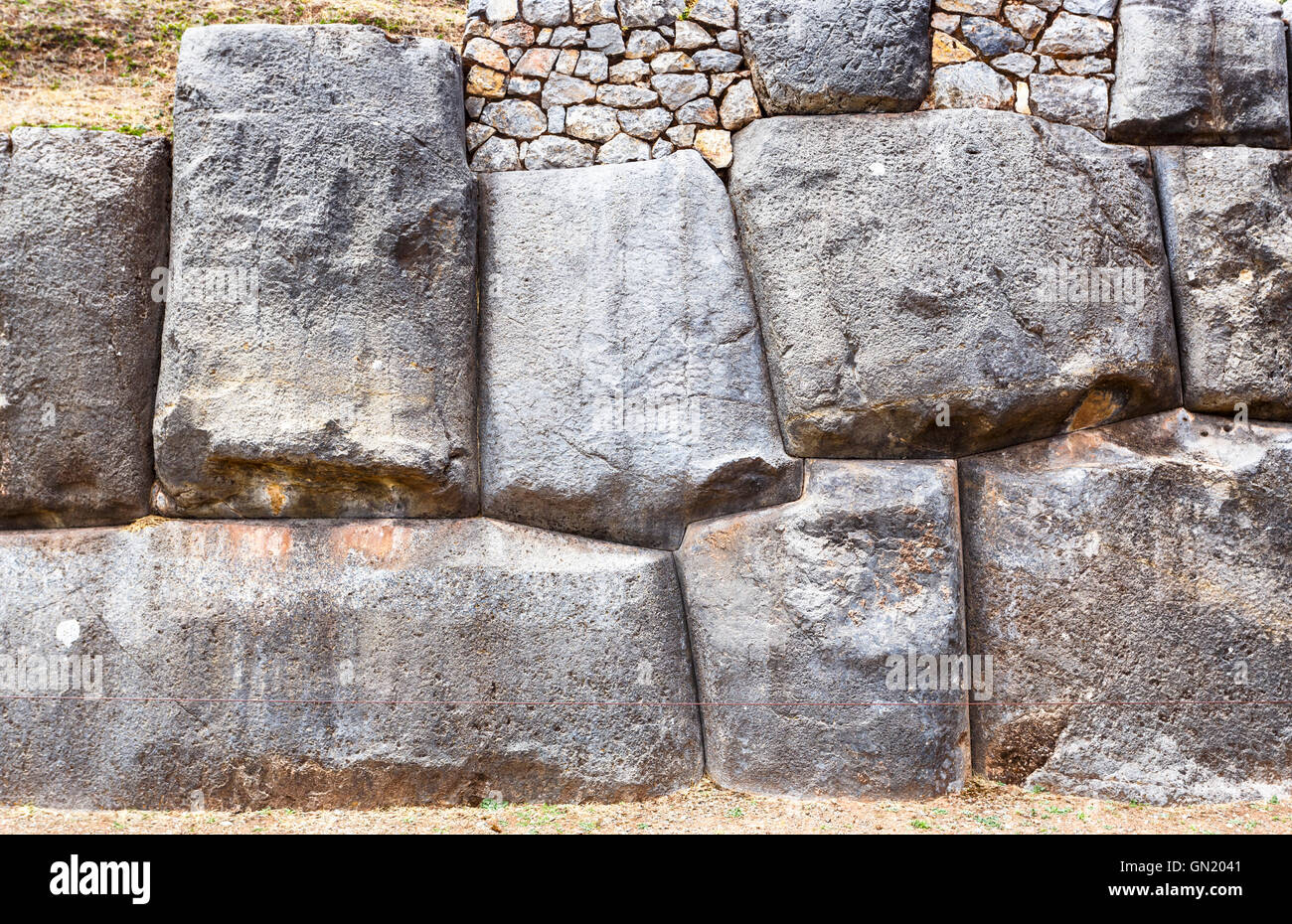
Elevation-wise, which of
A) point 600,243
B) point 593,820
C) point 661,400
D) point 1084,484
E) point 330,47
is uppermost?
point 330,47

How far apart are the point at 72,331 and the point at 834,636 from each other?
3.71 m

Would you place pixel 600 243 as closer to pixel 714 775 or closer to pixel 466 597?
pixel 466 597

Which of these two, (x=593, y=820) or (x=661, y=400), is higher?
(x=661, y=400)

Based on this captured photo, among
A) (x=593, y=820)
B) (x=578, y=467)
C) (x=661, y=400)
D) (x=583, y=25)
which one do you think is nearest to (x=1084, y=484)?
(x=661, y=400)

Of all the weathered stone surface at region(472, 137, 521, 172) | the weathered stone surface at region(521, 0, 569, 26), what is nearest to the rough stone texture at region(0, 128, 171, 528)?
the weathered stone surface at region(472, 137, 521, 172)

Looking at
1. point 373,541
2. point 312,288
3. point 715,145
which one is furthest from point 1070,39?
point 373,541

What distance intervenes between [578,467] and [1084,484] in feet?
7.73

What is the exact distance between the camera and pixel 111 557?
4.53m

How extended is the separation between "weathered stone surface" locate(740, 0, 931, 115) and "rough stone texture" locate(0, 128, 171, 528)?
3023 mm

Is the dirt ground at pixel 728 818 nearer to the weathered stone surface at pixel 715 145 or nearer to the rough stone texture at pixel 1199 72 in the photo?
the weathered stone surface at pixel 715 145

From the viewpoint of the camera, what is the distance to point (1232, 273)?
4.79 metres

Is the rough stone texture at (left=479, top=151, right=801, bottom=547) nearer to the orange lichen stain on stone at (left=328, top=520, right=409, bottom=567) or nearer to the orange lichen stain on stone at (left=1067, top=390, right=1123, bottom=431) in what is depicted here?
the orange lichen stain on stone at (left=328, top=520, right=409, bottom=567)

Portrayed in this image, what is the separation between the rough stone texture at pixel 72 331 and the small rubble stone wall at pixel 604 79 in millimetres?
1715

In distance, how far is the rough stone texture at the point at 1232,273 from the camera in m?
4.74
